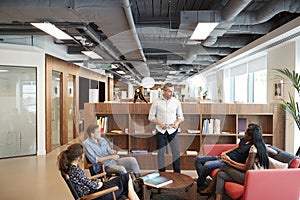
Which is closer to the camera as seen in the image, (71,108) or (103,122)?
(103,122)

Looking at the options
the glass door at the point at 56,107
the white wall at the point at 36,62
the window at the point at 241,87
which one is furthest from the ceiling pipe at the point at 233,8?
the window at the point at 241,87

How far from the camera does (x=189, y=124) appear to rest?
6.11 meters

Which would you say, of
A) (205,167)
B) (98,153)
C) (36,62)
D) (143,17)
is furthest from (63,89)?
(205,167)

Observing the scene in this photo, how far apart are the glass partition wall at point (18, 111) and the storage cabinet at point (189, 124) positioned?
260 cm

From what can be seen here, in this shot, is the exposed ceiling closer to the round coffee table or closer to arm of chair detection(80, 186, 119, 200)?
arm of chair detection(80, 186, 119, 200)

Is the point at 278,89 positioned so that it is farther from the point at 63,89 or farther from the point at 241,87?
the point at 63,89

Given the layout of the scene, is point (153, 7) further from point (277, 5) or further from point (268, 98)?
point (268, 98)

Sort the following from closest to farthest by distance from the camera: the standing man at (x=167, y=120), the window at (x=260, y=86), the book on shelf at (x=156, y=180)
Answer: the book on shelf at (x=156, y=180) → the standing man at (x=167, y=120) → the window at (x=260, y=86)

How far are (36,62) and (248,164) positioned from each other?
5993mm

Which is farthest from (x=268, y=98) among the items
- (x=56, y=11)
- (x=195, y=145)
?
(x=56, y=11)

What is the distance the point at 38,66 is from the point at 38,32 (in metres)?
1.83

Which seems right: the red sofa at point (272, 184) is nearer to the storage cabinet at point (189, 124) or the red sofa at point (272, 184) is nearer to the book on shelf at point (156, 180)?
the book on shelf at point (156, 180)

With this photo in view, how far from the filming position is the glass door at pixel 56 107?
8.89 meters

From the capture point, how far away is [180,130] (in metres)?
6.09
